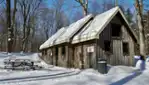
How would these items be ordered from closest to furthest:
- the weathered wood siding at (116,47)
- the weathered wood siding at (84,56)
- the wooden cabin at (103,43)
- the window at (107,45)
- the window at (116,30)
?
1. the wooden cabin at (103,43)
2. the weathered wood siding at (116,47)
3. the weathered wood siding at (84,56)
4. the window at (107,45)
5. the window at (116,30)

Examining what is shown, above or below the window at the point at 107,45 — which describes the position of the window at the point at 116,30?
above

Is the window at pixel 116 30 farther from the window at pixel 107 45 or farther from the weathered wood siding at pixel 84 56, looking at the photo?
the weathered wood siding at pixel 84 56

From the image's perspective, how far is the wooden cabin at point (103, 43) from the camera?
58.0ft

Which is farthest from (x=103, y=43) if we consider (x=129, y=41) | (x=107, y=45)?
(x=129, y=41)

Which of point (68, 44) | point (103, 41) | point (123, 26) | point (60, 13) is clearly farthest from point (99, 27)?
point (60, 13)

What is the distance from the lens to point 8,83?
1091 cm

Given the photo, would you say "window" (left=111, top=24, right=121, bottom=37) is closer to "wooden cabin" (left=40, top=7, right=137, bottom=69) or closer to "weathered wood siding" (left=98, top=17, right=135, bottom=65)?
"wooden cabin" (left=40, top=7, right=137, bottom=69)

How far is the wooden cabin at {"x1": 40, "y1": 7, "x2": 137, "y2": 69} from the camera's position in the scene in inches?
Answer: 696

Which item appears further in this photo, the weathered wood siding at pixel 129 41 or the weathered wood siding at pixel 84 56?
the weathered wood siding at pixel 129 41

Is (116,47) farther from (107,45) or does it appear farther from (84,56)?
(84,56)

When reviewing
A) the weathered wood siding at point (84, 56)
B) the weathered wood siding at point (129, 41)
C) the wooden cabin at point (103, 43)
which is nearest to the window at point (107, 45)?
the wooden cabin at point (103, 43)

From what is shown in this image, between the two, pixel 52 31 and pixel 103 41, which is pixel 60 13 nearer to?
pixel 52 31

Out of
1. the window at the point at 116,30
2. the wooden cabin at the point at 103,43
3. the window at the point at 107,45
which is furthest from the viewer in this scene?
the window at the point at 116,30

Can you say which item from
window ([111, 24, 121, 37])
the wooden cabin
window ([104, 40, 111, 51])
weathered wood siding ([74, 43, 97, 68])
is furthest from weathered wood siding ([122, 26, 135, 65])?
weathered wood siding ([74, 43, 97, 68])
